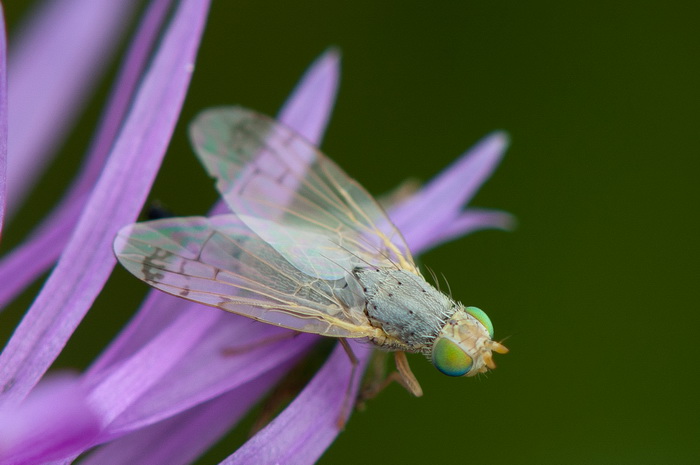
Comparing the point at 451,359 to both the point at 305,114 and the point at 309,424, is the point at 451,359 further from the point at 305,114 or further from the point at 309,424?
the point at 305,114

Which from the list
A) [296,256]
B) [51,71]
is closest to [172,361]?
[296,256]

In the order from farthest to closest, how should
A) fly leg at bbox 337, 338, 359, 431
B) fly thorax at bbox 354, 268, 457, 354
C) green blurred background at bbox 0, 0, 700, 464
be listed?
green blurred background at bbox 0, 0, 700, 464 < fly thorax at bbox 354, 268, 457, 354 < fly leg at bbox 337, 338, 359, 431

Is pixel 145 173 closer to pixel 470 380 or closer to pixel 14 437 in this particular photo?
pixel 14 437

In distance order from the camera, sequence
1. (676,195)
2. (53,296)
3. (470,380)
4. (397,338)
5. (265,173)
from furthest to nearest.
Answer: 1. (676,195)
2. (470,380)
3. (265,173)
4. (397,338)
5. (53,296)

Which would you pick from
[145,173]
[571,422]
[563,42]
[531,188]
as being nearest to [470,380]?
[571,422]

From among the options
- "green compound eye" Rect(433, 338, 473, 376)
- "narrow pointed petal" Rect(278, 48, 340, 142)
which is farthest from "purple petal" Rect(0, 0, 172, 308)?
"green compound eye" Rect(433, 338, 473, 376)

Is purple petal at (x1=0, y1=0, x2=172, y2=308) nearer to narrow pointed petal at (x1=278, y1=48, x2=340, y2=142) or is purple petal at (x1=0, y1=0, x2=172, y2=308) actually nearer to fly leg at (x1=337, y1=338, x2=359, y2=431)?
narrow pointed petal at (x1=278, y1=48, x2=340, y2=142)
